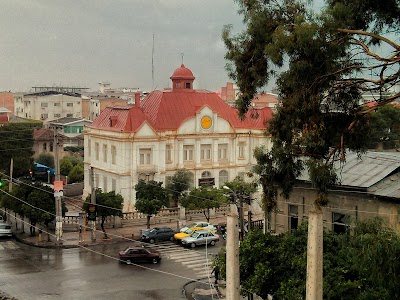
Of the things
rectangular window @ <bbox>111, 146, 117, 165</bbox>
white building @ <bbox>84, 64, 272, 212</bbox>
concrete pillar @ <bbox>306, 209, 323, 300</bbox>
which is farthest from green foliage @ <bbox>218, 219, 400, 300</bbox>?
rectangular window @ <bbox>111, 146, 117, 165</bbox>

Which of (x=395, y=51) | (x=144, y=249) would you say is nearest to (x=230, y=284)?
(x=395, y=51)

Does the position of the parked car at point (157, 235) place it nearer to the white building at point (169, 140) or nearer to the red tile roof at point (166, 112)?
the white building at point (169, 140)

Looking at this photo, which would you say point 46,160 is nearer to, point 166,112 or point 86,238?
point 166,112

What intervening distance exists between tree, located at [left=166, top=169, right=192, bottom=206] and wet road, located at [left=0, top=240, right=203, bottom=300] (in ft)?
45.1

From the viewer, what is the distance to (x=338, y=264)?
734 inches

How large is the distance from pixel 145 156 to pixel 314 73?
37.9 meters

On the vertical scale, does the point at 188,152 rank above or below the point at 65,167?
above

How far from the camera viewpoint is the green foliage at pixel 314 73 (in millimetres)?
16406

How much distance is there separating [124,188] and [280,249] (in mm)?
33755

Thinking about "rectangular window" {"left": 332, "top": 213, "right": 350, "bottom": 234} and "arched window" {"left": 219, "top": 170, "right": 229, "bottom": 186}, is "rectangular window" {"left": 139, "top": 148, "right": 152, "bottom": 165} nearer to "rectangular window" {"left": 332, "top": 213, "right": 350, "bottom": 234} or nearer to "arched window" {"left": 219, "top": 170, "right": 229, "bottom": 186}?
"arched window" {"left": 219, "top": 170, "right": 229, "bottom": 186}

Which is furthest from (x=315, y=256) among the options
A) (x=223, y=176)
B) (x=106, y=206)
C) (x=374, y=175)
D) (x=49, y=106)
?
(x=49, y=106)

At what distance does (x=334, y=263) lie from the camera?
1880 cm

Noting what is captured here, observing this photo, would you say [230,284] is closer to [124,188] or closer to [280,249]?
[280,249]

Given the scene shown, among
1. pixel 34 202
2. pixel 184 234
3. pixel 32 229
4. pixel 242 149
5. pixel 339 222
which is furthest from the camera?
pixel 242 149
